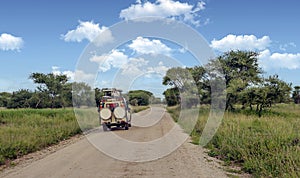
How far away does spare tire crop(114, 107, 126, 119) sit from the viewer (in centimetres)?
1927

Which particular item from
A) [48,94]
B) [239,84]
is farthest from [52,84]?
[239,84]

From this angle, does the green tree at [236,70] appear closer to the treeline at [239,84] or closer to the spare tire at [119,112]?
the treeline at [239,84]

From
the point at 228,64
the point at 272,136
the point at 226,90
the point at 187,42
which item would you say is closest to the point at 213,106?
the point at 226,90

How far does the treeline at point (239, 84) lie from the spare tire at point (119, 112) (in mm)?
14999

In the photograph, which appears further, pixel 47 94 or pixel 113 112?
pixel 47 94

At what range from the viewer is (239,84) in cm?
3052

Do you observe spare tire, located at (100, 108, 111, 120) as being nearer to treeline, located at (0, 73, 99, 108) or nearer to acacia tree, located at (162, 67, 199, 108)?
acacia tree, located at (162, 67, 199, 108)

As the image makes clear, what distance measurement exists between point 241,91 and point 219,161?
71.8ft

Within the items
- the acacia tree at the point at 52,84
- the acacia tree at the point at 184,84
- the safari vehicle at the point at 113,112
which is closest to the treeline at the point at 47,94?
the acacia tree at the point at 52,84

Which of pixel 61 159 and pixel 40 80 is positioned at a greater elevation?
pixel 40 80

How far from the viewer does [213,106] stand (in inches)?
1323

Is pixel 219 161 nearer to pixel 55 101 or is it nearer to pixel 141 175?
pixel 141 175

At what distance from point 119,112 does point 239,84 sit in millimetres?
16162

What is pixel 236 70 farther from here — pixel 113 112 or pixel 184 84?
pixel 113 112
